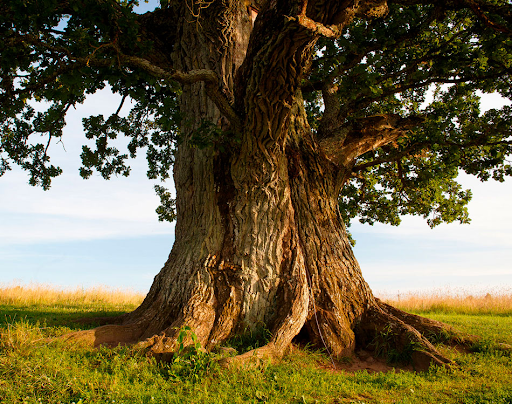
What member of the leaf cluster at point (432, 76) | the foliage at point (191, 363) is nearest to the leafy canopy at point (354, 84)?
the leaf cluster at point (432, 76)

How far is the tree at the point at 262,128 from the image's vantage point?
218 inches

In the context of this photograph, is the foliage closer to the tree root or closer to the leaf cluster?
the tree root

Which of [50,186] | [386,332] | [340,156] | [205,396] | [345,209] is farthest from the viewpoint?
[345,209]

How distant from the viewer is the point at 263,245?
6594 millimetres

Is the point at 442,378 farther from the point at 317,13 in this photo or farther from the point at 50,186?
the point at 50,186

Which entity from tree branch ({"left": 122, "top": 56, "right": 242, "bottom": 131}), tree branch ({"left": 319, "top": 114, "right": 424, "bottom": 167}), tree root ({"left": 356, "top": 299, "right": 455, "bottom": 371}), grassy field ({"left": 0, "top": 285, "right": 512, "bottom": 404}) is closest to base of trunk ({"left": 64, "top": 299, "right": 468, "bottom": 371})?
tree root ({"left": 356, "top": 299, "right": 455, "bottom": 371})

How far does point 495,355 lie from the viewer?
628 centimetres

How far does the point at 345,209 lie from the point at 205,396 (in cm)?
1007

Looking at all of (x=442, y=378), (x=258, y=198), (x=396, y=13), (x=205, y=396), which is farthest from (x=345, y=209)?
(x=205, y=396)

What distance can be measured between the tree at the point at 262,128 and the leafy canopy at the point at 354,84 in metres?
0.05

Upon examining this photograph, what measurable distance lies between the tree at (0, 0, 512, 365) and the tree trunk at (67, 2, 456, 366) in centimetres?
2

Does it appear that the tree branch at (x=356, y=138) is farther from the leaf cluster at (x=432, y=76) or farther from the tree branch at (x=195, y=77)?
the tree branch at (x=195, y=77)

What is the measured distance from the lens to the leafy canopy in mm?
5574

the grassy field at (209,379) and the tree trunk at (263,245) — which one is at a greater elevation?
the tree trunk at (263,245)
